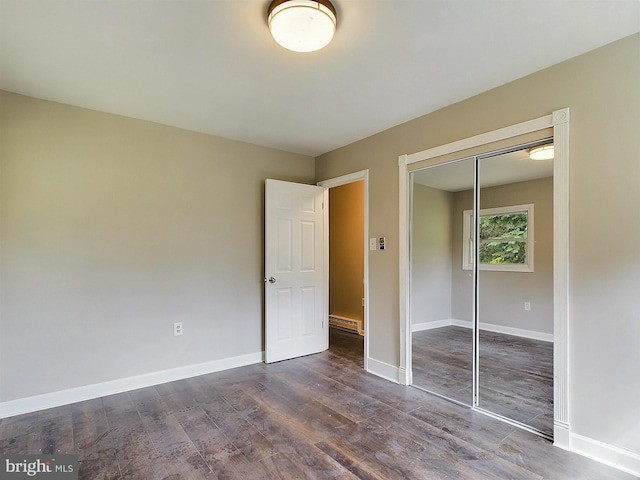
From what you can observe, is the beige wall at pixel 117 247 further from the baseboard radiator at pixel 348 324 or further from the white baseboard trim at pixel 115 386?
the baseboard radiator at pixel 348 324

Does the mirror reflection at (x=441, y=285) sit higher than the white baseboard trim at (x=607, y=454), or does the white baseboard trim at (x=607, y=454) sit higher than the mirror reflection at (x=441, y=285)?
the mirror reflection at (x=441, y=285)

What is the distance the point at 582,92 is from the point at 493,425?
2.33 meters

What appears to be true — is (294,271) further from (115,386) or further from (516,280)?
(516,280)

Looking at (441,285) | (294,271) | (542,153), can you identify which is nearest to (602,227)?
(542,153)

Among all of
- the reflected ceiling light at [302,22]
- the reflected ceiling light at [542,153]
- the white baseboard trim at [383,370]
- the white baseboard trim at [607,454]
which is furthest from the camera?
the white baseboard trim at [383,370]

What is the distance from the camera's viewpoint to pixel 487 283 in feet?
9.03

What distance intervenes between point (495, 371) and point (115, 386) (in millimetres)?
3322

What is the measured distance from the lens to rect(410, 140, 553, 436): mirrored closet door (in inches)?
97.5

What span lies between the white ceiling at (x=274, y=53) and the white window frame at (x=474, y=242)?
3.10 feet

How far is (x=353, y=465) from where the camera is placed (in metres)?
1.99

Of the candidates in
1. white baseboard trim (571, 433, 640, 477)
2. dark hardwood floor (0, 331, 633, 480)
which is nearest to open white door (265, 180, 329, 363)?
dark hardwood floor (0, 331, 633, 480)

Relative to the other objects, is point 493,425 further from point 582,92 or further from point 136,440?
point 136,440

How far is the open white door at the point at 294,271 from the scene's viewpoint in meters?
3.88

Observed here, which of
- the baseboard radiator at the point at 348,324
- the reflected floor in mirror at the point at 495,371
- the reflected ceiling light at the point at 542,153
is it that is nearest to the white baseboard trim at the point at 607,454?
the reflected floor in mirror at the point at 495,371
